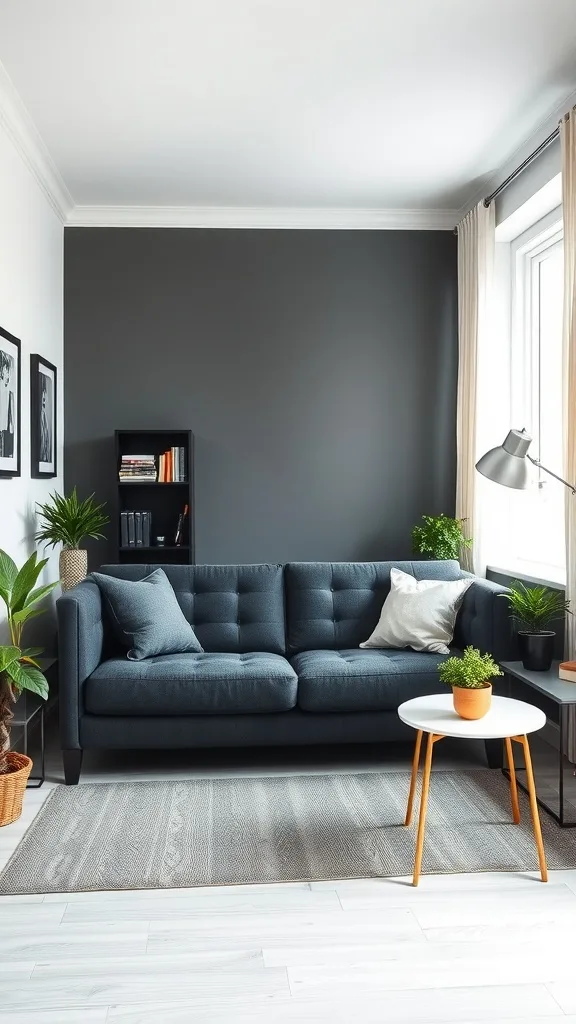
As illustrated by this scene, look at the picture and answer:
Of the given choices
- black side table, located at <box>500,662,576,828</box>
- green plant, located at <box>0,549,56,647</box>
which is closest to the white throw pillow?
black side table, located at <box>500,662,576,828</box>

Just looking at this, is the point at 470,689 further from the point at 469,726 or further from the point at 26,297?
the point at 26,297

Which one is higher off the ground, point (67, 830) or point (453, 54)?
point (453, 54)

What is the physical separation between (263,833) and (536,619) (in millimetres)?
1487

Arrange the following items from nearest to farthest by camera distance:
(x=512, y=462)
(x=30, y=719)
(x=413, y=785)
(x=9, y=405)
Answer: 1. (x=413, y=785)
2. (x=512, y=462)
3. (x=30, y=719)
4. (x=9, y=405)

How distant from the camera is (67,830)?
299 centimetres

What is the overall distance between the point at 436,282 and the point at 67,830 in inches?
162

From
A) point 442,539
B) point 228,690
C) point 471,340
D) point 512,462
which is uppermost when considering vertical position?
point 471,340

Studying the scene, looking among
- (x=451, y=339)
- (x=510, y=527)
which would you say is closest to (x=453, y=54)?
(x=451, y=339)

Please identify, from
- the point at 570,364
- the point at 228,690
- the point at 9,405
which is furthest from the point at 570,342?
the point at 9,405

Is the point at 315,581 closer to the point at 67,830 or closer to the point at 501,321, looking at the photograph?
the point at 67,830

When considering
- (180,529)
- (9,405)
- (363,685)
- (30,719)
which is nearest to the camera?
(30,719)

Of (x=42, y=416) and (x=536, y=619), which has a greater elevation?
(x=42, y=416)

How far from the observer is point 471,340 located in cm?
512

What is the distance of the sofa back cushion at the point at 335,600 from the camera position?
13.5 feet
